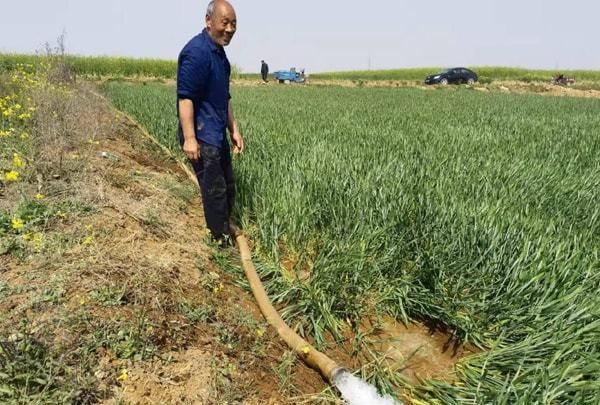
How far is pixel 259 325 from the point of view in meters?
2.53

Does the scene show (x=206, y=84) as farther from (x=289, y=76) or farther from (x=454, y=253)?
(x=289, y=76)

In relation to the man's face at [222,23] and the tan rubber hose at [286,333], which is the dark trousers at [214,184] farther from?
the man's face at [222,23]

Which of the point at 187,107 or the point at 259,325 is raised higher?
the point at 187,107

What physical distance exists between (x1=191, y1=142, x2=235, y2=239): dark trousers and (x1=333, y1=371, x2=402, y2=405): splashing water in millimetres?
1698

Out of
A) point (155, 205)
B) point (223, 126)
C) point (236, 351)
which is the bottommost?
point (236, 351)

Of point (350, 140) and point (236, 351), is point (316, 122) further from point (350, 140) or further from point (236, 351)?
point (236, 351)

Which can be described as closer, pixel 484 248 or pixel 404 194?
pixel 484 248

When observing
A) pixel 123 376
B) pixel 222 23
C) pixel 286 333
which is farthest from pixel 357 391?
pixel 222 23

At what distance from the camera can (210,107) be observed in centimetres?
316

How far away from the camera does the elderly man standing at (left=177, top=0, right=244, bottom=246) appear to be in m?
2.95

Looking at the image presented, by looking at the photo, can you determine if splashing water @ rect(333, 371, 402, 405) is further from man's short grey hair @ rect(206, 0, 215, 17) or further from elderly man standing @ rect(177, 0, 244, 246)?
man's short grey hair @ rect(206, 0, 215, 17)

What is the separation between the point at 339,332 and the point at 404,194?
4.35 ft

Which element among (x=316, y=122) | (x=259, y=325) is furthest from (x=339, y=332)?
(x=316, y=122)

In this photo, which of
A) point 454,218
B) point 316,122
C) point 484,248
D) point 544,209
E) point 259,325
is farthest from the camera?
point 316,122
